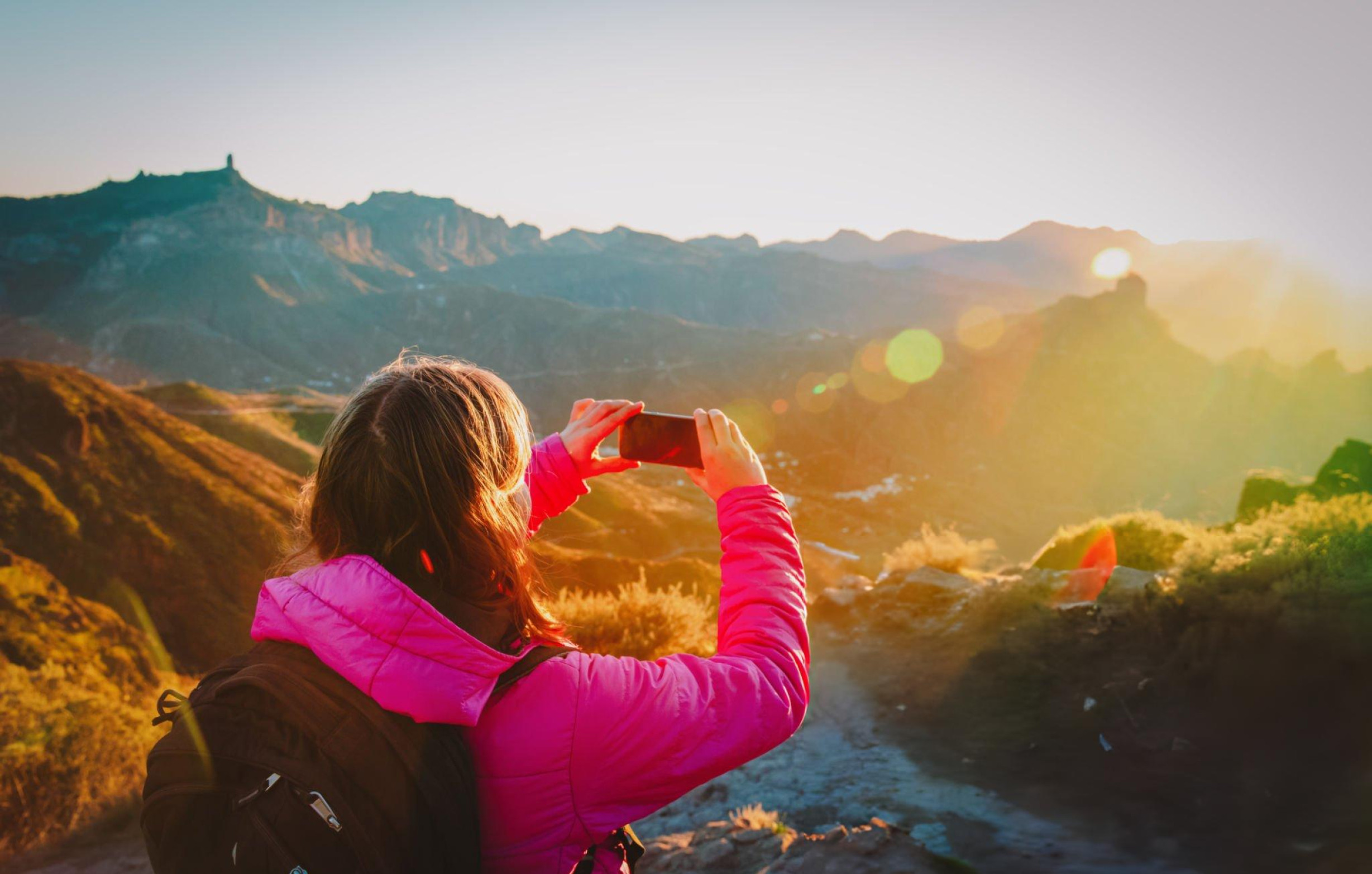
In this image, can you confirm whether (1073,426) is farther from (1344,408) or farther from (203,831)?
(203,831)

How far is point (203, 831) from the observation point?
112 cm

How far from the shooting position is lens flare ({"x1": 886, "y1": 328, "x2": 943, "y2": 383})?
7769 cm

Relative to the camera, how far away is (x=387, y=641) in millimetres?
1200

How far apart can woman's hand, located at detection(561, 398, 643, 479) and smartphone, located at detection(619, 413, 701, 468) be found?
11 cm

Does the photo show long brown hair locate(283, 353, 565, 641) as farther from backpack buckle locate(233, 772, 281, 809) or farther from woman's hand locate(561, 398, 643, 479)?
woman's hand locate(561, 398, 643, 479)

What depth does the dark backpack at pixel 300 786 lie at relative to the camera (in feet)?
3.61

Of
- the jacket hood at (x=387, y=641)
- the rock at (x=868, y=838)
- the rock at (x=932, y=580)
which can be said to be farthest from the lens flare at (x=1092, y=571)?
the jacket hood at (x=387, y=641)

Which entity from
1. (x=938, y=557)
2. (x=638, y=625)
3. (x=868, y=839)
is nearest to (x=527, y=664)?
(x=868, y=839)

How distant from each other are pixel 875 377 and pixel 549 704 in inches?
3215

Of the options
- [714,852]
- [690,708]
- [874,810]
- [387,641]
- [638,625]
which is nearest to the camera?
[387,641]

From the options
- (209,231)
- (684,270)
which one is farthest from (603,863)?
(684,270)

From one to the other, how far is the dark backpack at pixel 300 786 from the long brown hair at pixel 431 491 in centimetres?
28

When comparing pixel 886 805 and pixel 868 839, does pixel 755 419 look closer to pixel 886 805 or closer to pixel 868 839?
pixel 886 805

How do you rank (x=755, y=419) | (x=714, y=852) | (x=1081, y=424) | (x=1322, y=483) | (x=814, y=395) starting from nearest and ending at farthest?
1. (x=714, y=852)
2. (x=1322, y=483)
3. (x=1081, y=424)
4. (x=755, y=419)
5. (x=814, y=395)
